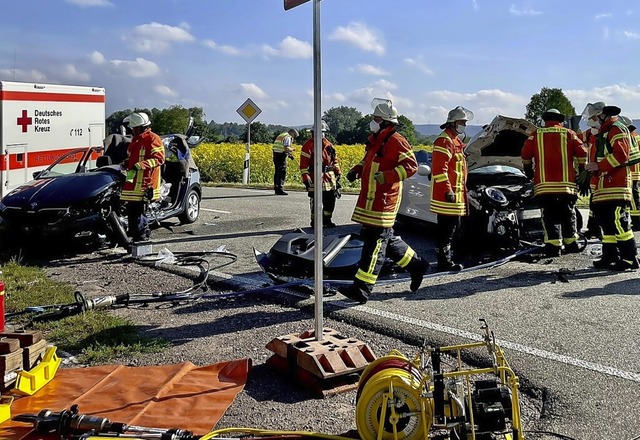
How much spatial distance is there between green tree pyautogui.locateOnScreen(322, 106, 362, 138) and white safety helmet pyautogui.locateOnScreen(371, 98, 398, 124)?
2560cm

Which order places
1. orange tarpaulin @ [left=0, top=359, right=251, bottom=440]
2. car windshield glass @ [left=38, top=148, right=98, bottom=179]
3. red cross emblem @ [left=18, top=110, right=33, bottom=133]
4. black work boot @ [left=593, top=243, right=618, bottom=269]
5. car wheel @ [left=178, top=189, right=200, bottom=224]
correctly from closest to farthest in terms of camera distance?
orange tarpaulin @ [left=0, top=359, right=251, bottom=440] < black work boot @ [left=593, top=243, right=618, bottom=269] < car windshield glass @ [left=38, top=148, right=98, bottom=179] < car wheel @ [left=178, top=189, right=200, bottom=224] < red cross emblem @ [left=18, top=110, right=33, bottom=133]

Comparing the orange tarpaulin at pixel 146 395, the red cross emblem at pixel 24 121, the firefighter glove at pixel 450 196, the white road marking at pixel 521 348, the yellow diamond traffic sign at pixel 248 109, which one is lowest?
the orange tarpaulin at pixel 146 395

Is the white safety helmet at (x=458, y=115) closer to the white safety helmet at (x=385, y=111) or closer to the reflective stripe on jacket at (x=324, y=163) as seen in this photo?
the white safety helmet at (x=385, y=111)

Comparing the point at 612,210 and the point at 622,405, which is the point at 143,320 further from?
the point at 612,210

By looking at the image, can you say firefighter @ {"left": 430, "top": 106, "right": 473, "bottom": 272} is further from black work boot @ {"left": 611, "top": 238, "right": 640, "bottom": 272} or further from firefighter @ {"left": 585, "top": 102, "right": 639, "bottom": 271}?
black work boot @ {"left": 611, "top": 238, "right": 640, "bottom": 272}

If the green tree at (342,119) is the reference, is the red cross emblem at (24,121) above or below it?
below

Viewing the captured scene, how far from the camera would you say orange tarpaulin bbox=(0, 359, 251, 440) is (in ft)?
11.5

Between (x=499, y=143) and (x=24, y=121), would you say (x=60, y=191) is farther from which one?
(x=499, y=143)

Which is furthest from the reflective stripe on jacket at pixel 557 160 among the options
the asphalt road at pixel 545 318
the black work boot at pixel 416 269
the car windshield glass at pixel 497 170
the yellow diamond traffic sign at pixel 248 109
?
Result: the yellow diamond traffic sign at pixel 248 109

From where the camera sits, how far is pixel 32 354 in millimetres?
3938

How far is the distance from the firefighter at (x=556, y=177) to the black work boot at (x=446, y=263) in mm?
1342

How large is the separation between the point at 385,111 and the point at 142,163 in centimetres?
360

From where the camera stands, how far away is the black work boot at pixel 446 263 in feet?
24.1

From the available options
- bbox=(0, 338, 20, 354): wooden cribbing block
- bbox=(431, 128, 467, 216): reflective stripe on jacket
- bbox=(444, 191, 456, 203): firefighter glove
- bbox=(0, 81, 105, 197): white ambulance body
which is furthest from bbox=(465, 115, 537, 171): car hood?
bbox=(0, 81, 105, 197): white ambulance body
